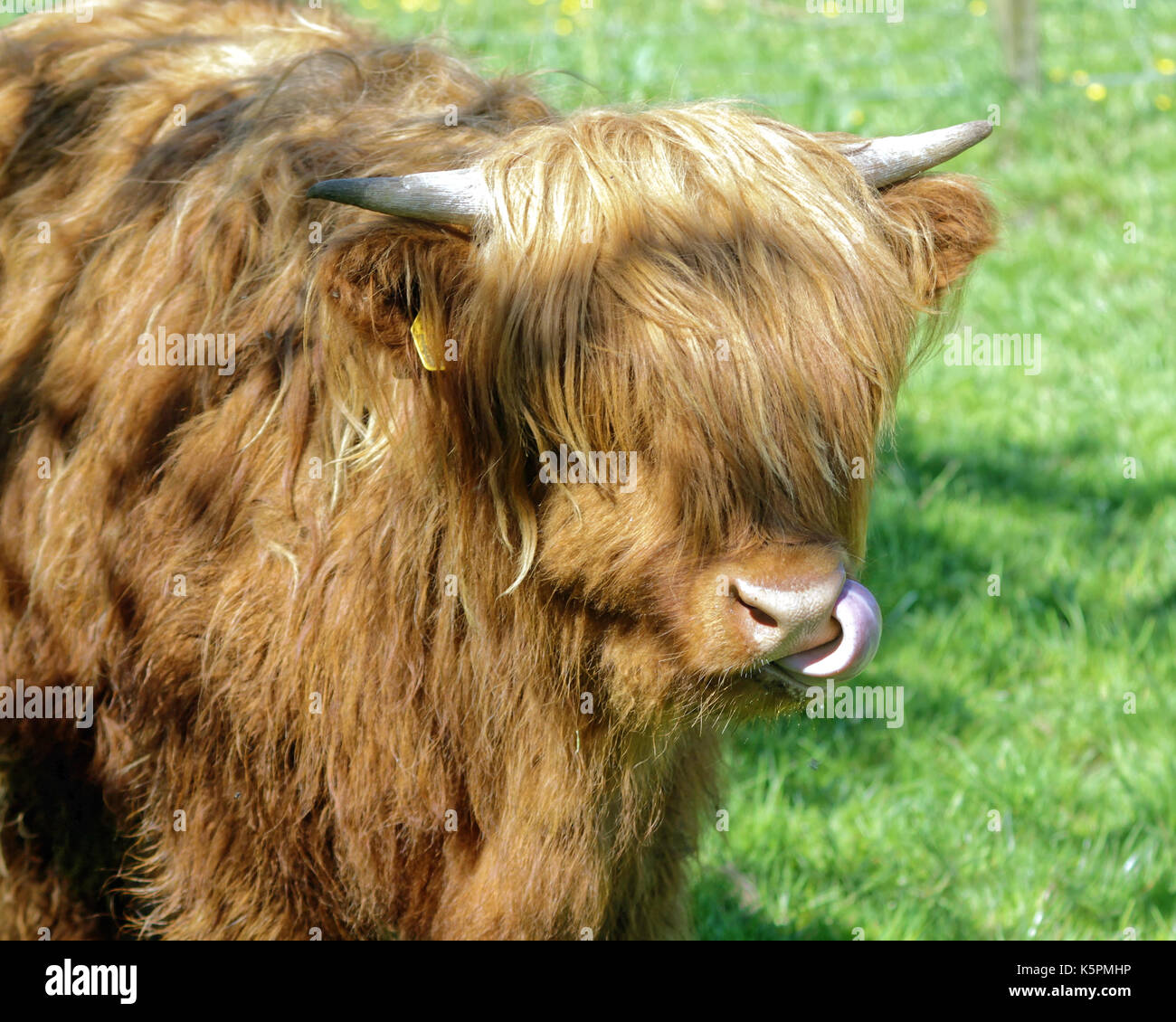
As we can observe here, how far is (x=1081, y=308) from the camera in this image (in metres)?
6.33

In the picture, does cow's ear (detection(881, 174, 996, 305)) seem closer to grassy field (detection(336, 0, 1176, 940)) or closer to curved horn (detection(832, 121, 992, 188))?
curved horn (detection(832, 121, 992, 188))

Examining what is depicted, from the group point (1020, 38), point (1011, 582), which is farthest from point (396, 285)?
point (1020, 38)

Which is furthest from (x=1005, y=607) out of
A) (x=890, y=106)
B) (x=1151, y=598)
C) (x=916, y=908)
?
(x=890, y=106)

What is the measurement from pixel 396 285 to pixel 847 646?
33.8 inches

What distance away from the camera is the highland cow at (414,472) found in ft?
7.02

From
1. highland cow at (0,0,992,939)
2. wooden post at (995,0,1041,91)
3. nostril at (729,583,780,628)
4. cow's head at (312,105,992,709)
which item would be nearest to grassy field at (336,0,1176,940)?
wooden post at (995,0,1041,91)

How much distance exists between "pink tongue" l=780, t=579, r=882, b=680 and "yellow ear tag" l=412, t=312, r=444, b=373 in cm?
70

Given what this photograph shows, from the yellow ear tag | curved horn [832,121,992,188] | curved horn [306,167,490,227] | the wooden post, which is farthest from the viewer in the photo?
the wooden post

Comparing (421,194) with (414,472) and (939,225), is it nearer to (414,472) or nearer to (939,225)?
(414,472)

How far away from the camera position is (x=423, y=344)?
218 cm

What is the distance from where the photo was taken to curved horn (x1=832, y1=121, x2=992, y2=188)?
8.04 feet

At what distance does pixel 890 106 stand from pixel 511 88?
5.42m

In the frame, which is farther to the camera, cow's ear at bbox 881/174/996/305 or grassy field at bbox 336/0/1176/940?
grassy field at bbox 336/0/1176/940
